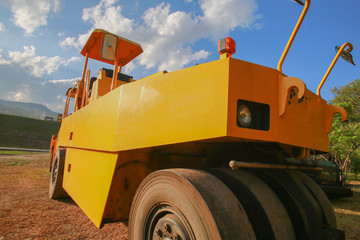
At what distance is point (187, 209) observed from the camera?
4.41ft

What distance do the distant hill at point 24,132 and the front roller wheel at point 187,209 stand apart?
3505 cm

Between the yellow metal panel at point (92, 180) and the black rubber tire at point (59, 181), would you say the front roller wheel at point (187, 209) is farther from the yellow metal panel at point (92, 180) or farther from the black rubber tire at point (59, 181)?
the black rubber tire at point (59, 181)

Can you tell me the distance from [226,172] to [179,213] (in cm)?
46

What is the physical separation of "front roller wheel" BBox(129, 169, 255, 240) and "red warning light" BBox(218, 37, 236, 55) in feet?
2.77

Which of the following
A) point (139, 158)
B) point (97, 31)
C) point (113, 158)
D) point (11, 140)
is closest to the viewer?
point (113, 158)

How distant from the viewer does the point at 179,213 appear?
1.42m

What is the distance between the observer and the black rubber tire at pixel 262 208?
1.45 m

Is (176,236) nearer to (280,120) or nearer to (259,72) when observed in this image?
(280,120)

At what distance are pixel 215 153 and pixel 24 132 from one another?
136ft

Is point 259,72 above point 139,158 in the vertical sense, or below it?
above

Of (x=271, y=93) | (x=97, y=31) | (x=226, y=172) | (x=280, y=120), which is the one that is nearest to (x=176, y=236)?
(x=226, y=172)

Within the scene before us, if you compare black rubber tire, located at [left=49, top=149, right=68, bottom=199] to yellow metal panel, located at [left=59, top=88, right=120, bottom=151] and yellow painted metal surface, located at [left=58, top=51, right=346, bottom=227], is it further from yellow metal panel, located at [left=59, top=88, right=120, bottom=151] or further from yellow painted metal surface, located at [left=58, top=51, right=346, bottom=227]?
yellow painted metal surface, located at [left=58, top=51, right=346, bottom=227]

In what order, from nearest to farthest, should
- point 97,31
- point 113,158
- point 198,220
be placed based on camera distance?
1. point 198,220
2. point 113,158
3. point 97,31

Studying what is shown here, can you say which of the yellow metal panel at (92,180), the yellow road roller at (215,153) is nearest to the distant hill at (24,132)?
the yellow metal panel at (92,180)
